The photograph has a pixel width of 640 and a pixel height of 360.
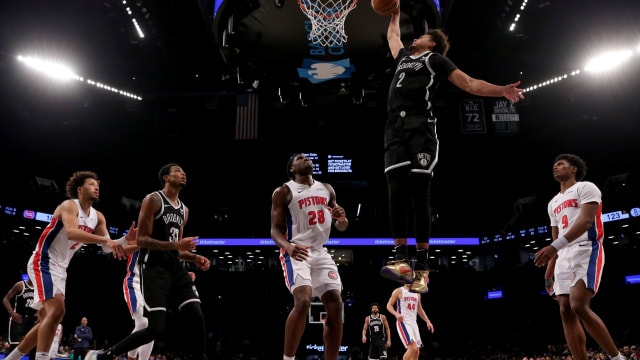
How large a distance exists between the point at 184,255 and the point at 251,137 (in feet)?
38.9

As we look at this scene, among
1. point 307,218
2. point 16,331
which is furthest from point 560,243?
point 16,331

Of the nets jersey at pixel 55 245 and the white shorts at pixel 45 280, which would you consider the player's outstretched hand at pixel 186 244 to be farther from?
the white shorts at pixel 45 280

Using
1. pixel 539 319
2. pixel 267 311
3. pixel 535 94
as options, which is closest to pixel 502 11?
pixel 535 94

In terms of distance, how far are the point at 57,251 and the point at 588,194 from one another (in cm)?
608

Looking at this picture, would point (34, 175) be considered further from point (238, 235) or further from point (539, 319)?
point (539, 319)

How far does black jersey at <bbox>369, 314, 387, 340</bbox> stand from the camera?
38.7 feet

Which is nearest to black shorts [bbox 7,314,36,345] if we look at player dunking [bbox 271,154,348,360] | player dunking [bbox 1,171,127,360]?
player dunking [bbox 1,171,127,360]

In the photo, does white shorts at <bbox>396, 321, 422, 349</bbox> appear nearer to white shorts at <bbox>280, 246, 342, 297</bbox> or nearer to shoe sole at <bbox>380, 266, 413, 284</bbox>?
white shorts at <bbox>280, 246, 342, 297</bbox>

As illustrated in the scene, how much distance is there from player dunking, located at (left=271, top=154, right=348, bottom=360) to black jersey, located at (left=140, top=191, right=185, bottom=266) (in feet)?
3.75

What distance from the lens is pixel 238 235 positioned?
23.7 m

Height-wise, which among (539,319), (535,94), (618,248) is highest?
(535,94)

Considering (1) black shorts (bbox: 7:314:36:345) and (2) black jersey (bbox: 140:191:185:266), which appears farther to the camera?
(1) black shorts (bbox: 7:314:36:345)

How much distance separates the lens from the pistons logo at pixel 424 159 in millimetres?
4239

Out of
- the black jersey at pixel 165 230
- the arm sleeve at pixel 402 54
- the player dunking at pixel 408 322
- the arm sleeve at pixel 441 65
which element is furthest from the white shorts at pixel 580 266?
the player dunking at pixel 408 322
